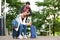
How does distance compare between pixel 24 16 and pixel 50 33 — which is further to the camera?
pixel 50 33

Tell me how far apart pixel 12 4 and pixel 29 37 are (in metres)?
2.57

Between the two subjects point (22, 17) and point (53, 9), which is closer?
point (22, 17)

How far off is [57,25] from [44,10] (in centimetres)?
81

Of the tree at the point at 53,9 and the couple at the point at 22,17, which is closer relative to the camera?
the couple at the point at 22,17

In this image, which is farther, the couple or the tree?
the tree

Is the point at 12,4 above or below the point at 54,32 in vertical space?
above

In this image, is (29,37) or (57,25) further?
(57,25)

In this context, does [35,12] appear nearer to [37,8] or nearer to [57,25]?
[37,8]

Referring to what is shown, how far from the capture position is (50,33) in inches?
319

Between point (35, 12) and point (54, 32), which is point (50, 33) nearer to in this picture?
point (54, 32)

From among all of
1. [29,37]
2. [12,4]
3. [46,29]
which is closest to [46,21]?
[46,29]

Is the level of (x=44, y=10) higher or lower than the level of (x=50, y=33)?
higher

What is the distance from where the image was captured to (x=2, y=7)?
26.6 ft

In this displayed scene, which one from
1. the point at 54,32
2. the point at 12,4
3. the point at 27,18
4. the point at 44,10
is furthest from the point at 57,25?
the point at 27,18
